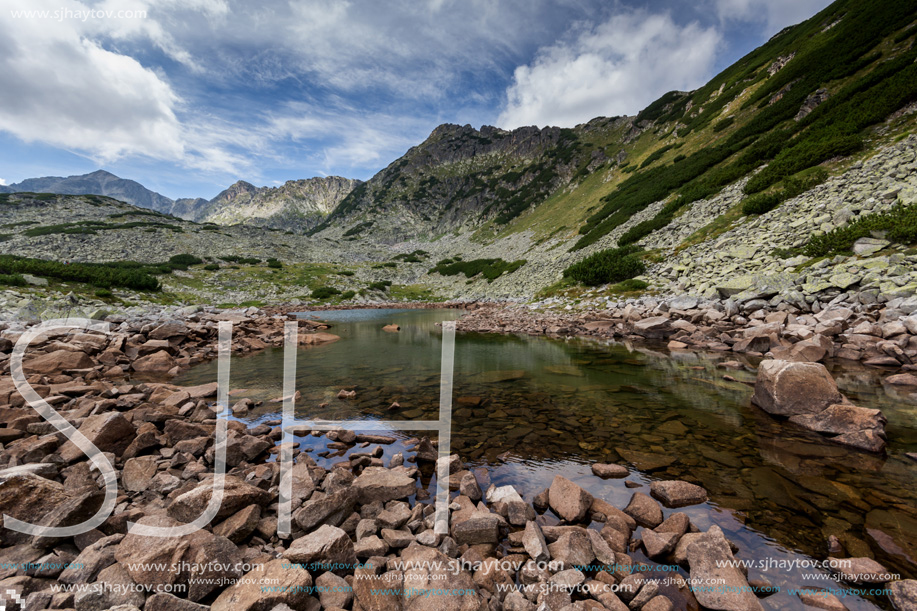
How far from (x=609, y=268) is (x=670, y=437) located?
23.6 m

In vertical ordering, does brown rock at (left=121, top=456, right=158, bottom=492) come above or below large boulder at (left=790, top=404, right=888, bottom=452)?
below

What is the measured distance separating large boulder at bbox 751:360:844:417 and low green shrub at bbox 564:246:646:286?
66.7 ft

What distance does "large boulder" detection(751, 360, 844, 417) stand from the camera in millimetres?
7358

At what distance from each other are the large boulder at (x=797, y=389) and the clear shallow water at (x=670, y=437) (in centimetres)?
46

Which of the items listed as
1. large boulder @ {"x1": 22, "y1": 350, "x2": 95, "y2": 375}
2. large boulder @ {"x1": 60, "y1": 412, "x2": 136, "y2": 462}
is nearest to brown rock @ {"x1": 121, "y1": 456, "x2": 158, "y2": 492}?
large boulder @ {"x1": 60, "y1": 412, "x2": 136, "y2": 462}

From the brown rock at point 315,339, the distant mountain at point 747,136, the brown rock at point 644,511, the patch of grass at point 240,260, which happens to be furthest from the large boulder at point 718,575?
the patch of grass at point 240,260

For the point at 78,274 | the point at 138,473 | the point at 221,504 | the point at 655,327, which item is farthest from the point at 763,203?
the point at 78,274

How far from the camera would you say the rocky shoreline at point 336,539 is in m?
3.12

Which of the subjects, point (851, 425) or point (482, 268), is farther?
point (482, 268)

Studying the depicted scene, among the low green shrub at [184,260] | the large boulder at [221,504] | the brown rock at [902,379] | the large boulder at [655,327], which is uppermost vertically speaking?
the low green shrub at [184,260]

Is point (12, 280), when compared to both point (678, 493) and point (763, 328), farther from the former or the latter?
point (763, 328)

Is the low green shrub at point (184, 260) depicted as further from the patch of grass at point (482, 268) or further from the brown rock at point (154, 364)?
the brown rock at point (154, 364)

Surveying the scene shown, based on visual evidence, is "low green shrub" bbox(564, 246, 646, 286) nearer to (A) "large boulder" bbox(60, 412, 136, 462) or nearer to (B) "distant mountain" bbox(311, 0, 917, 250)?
(B) "distant mountain" bbox(311, 0, 917, 250)

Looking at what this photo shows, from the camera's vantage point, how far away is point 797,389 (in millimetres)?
7648
